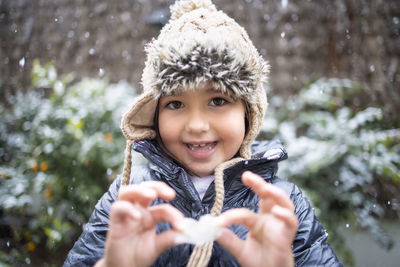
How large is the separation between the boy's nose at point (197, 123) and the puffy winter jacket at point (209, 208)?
0.66 ft

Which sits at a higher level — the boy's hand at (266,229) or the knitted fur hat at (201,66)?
the knitted fur hat at (201,66)

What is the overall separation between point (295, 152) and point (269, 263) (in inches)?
69.5

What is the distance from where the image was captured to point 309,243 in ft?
4.29

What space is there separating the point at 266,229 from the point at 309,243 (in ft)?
1.78

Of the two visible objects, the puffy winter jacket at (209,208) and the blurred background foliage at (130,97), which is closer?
the puffy winter jacket at (209,208)

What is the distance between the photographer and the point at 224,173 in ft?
4.31

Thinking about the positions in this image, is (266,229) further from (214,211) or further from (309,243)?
(309,243)

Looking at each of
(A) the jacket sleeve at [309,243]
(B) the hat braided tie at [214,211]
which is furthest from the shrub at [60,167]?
(A) the jacket sleeve at [309,243]

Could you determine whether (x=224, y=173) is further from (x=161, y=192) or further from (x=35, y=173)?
(x=35, y=173)

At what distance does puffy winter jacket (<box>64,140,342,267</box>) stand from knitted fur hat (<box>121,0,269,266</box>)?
0.10 meters

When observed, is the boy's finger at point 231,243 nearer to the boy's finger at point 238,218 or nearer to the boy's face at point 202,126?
the boy's finger at point 238,218

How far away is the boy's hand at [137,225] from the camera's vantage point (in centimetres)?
85

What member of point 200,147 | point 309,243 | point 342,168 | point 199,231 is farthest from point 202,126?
point 342,168

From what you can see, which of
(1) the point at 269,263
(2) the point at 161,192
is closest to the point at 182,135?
(2) the point at 161,192
